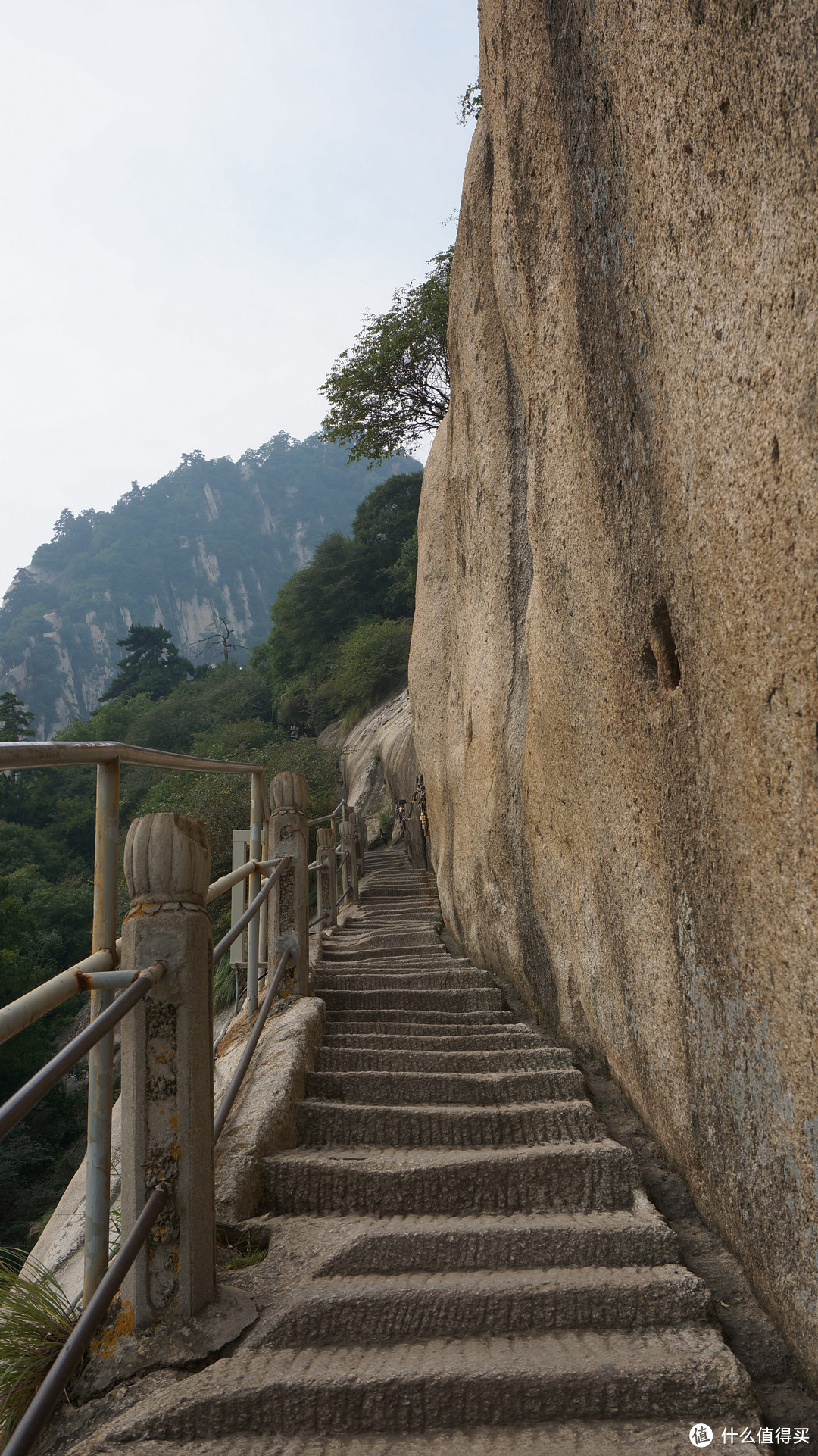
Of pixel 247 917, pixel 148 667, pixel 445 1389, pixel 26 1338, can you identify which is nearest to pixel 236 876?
pixel 247 917

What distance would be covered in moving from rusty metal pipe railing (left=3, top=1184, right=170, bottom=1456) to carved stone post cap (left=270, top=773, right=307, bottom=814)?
2.14 metres

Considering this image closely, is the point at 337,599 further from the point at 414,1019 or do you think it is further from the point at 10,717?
the point at 414,1019

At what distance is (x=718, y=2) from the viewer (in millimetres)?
1912

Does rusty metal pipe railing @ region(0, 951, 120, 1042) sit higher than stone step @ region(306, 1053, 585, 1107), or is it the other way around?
rusty metal pipe railing @ region(0, 951, 120, 1042)

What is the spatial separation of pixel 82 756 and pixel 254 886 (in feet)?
5.79

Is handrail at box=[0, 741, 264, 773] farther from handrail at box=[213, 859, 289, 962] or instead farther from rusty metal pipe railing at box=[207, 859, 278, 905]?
handrail at box=[213, 859, 289, 962]

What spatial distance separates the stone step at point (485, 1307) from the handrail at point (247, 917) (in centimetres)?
80

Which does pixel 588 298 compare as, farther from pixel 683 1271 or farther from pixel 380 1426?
pixel 380 1426

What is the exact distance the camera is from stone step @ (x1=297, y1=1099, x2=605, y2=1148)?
2.65m

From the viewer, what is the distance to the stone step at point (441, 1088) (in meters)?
2.92

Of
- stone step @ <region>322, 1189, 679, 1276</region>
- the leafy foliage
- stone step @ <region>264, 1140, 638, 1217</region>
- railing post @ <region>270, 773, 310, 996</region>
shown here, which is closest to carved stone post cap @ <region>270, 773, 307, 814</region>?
railing post @ <region>270, 773, 310, 996</region>

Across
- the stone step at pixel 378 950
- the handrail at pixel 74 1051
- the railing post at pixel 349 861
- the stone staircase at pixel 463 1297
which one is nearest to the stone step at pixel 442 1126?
the stone staircase at pixel 463 1297

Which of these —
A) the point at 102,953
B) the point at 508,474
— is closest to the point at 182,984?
the point at 102,953

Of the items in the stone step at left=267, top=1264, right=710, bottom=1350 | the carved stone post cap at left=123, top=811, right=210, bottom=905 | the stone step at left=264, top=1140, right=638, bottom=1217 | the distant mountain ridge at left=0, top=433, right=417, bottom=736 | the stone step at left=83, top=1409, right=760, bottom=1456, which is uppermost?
the distant mountain ridge at left=0, top=433, right=417, bottom=736
